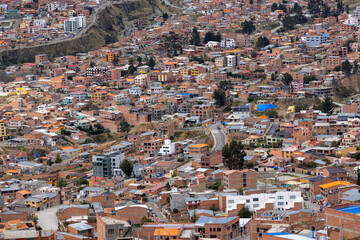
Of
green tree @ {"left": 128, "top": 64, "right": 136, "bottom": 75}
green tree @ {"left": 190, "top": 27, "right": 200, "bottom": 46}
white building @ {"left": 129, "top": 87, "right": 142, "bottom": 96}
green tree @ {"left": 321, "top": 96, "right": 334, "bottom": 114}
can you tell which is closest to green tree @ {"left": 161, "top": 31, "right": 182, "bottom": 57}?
green tree @ {"left": 190, "top": 27, "right": 200, "bottom": 46}

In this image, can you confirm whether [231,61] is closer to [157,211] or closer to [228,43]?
[228,43]

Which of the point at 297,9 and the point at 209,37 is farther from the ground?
the point at 297,9

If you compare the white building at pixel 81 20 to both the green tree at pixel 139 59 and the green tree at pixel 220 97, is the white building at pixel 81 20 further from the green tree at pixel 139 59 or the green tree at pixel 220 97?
the green tree at pixel 220 97

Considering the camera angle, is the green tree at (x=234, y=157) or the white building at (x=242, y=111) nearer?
the green tree at (x=234, y=157)

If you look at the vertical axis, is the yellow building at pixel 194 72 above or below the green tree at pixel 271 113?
above

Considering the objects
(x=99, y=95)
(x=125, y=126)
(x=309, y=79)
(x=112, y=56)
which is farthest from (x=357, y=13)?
(x=125, y=126)

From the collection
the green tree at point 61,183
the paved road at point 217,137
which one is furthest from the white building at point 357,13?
the green tree at point 61,183

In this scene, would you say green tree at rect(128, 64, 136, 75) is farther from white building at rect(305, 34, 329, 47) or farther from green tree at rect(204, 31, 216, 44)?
white building at rect(305, 34, 329, 47)
